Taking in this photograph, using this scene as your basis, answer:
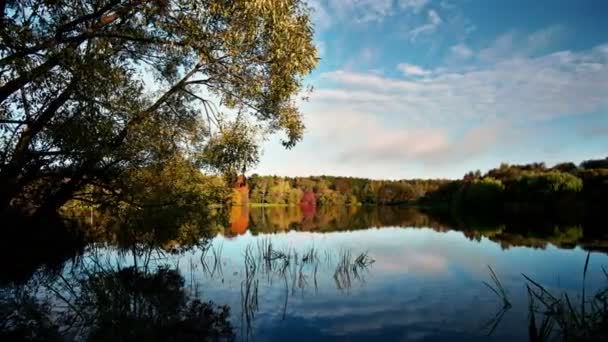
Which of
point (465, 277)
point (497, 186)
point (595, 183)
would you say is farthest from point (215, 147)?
point (497, 186)

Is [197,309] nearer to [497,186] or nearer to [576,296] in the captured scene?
[576,296]

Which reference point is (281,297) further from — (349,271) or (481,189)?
(481,189)

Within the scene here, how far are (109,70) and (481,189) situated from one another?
81.6 meters

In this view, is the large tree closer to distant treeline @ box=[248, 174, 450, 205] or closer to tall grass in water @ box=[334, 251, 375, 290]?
tall grass in water @ box=[334, 251, 375, 290]

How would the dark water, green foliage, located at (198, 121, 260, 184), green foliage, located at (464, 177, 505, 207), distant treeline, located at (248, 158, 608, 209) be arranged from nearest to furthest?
the dark water → green foliage, located at (198, 121, 260, 184) → distant treeline, located at (248, 158, 608, 209) → green foliage, located at (464, 177, 505, 207)

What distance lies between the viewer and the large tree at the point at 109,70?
811 centimetres

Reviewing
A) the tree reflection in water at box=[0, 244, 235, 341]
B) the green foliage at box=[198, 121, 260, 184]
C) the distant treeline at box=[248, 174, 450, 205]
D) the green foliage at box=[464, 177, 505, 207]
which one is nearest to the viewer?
the tree reflection in water at box=[0, 244, 235, 341]

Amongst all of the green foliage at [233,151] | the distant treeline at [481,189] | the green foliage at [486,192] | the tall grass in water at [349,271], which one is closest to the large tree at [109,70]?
the green foliage at [233,151]

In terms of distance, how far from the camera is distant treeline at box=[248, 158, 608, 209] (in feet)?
213

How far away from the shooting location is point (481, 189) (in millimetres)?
80875

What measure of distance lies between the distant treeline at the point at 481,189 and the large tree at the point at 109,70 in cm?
775

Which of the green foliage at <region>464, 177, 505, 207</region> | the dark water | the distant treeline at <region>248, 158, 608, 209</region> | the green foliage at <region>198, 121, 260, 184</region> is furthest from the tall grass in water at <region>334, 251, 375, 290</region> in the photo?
the green foliage at <region>464, 177, 505, 207</region>

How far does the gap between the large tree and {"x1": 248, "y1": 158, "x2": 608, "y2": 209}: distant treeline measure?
7754 millimetres

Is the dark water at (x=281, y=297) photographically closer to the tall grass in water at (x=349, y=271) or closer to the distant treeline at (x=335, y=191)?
the tall grass in water at (x=349, y=271)
